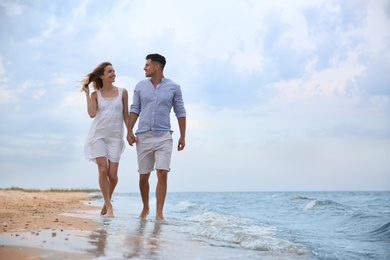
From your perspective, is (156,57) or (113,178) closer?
(156,57)

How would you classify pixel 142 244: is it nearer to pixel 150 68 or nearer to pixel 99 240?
pixel 99 240

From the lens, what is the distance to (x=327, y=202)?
50.4ft

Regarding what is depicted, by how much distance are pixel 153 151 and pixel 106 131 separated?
2.48 ft

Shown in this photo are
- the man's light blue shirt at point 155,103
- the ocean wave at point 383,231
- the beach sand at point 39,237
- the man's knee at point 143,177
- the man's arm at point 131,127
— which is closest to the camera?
the beach sand at point 39,237

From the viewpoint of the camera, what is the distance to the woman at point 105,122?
7.32m

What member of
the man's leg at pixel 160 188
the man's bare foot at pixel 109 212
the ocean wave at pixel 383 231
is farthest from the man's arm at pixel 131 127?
the ocean wave at pixel 383 231

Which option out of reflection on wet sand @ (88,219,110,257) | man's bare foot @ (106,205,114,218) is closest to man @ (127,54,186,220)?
man's bare foot @ (106,205,114,218)

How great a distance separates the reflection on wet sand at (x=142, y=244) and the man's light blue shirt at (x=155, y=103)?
1.78m

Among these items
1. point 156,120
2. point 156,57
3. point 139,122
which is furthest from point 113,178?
point 156,57

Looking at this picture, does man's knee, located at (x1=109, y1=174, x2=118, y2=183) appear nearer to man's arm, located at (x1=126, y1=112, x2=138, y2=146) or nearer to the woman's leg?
the woman's leg

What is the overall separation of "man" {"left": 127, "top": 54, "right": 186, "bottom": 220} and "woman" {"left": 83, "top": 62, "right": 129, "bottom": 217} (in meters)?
0.21

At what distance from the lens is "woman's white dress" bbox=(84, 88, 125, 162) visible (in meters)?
7.33

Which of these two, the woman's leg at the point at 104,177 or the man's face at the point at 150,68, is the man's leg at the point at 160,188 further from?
the man's face at the point at 150,68

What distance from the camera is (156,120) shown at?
7172 mm
